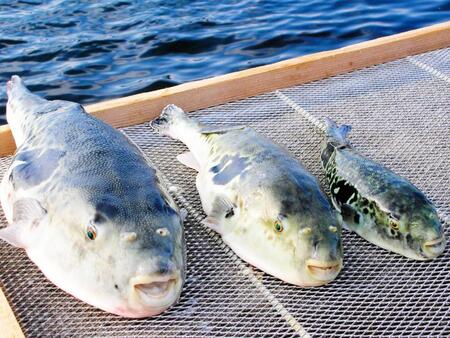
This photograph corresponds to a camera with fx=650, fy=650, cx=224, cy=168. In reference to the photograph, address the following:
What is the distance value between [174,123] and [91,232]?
173cm

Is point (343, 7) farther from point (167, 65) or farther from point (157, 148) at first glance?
point (157, 148)

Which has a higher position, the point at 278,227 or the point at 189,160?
the point at 278,227

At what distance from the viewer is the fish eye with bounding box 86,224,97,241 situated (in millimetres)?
2703

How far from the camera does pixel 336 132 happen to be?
411 cm

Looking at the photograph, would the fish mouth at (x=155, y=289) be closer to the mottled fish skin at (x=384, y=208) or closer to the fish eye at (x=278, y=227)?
the fish eye at (x=278, y=227)

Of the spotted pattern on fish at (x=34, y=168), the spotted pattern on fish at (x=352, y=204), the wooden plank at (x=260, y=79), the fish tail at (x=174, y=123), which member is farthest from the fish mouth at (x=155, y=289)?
the wooden plank at (x=260, y=79)

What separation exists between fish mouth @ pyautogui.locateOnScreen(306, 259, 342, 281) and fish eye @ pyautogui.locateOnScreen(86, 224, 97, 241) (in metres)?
0.93

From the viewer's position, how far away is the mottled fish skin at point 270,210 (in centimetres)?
290

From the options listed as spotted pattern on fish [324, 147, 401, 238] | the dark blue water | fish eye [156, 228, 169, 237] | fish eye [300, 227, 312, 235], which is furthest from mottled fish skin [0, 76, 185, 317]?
the dark blue water

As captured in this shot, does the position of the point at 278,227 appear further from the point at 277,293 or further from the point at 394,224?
the point at 394,224

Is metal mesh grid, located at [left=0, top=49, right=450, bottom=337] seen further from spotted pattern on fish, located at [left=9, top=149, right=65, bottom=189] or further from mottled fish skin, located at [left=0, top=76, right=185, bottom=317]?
spotted pattern on fish, located at [left=9, top=149, right=65, bottom=189]

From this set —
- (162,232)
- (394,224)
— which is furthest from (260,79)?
(162,232)

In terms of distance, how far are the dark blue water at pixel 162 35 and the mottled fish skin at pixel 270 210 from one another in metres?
4.10

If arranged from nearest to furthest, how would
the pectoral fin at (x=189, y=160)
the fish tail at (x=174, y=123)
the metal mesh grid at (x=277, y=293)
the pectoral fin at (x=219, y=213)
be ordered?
the metal mesh grid at (x=277, y=293) → the pectoral fin at (x=219, y=213) → the pectoral fin at (x=189, y=160) → the fish tail at (x=174, y=123)
